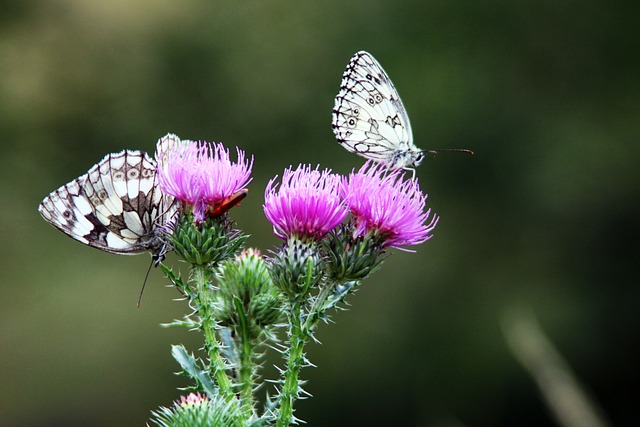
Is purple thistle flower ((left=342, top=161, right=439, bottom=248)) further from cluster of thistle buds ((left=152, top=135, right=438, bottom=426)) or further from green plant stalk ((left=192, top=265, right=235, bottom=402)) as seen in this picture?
green plant stalk ((left=192, top=265, right=235, bottom=402))

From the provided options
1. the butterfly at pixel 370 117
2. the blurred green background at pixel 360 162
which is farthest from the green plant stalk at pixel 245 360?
the blurred green background at pixel 360 162

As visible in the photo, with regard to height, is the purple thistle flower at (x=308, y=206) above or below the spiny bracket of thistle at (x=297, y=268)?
above

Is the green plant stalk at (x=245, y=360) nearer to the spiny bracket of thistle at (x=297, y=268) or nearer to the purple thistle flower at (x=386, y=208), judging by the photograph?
the spiny bracket of thistle at (x=297, y=268)

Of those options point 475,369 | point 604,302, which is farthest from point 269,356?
point 604,302

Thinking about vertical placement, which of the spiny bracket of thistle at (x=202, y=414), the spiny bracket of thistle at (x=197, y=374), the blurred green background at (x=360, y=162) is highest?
the blurred green background at (x=360, y=162)

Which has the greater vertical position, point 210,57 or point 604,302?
point 210,57

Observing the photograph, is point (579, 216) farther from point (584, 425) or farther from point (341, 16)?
point (584, 425)

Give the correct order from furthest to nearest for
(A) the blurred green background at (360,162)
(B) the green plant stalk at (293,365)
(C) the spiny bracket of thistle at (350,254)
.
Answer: (A) the blurred green background at (360,162) → (C) the spiny bracket of thistle at (350,254) → (B) the green plant stalk at (293,365)

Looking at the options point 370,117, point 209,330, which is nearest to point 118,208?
point 209,330
